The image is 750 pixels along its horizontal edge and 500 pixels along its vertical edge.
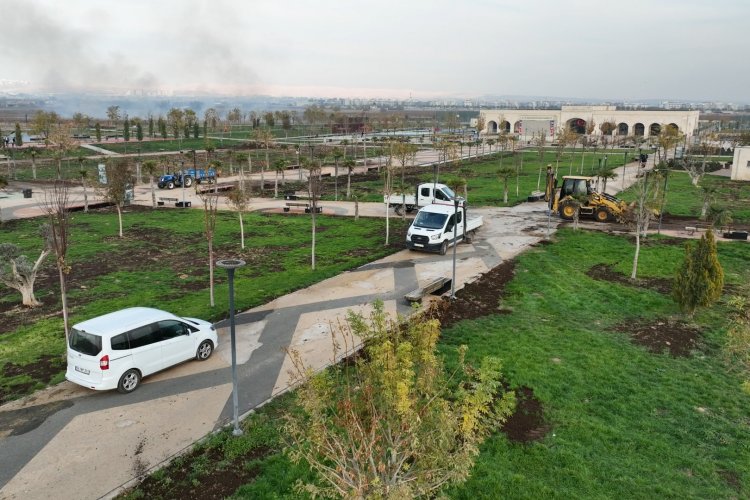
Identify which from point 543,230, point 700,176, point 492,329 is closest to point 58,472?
point 492,329

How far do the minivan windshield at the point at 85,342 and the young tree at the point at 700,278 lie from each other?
14.4 metres

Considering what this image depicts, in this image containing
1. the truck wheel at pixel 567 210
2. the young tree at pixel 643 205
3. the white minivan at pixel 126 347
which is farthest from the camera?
the truck wheel at pixel 567 210

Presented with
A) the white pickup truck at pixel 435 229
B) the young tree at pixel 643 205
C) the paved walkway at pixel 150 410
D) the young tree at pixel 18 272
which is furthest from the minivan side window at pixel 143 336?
the young tree at pixel 643 205

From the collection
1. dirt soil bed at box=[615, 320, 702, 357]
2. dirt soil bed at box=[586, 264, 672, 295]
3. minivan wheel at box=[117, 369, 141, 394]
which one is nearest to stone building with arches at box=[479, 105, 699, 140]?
dirt soil bed at box=[586, 264, 672, 295]

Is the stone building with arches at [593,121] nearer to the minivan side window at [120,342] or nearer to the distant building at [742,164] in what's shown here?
the distant building at [742,164]

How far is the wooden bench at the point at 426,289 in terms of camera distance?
51.4ft

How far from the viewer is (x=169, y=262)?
20.7 metres

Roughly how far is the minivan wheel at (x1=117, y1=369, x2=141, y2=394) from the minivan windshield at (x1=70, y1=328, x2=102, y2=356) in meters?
0.73

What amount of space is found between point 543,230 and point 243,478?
21.0m

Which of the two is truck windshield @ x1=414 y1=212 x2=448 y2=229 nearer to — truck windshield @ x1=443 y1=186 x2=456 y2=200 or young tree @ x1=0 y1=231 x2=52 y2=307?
truck windshield @ x1=443 y1=186 x2=456 y2=200

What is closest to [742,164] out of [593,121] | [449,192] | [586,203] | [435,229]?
[586,203]

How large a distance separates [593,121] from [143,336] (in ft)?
326

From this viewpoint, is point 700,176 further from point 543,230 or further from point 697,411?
point 697,411

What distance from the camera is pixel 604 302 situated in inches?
654
